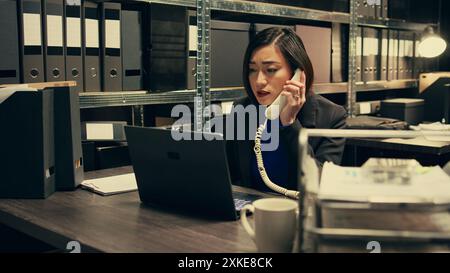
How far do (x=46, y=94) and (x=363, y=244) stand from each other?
101 cm

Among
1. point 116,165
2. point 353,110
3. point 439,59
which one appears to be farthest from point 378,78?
point 116,165

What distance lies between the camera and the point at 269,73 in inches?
73.0

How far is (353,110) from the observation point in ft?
10.6

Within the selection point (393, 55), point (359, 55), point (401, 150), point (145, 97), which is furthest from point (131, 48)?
point (393, 55)

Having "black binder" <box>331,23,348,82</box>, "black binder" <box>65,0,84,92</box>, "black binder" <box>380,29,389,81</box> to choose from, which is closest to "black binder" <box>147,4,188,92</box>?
"black binder" <box>65,0,84,92</box>

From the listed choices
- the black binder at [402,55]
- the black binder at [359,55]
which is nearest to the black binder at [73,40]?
the black binder at [359,55]

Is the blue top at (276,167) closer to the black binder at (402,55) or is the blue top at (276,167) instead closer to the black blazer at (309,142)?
the black blazer at (309,142)

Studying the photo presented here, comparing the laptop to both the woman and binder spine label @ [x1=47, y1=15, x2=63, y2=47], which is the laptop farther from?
binder spine label @ [x1=47, y1=15, x2=63, y2=47]

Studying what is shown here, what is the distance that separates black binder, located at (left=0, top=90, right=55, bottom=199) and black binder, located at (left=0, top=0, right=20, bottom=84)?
0.27 m

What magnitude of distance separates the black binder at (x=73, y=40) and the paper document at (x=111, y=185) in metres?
0.37

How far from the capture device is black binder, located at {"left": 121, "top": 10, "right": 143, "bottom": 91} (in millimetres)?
1994

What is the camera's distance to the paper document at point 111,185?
152 centimetres

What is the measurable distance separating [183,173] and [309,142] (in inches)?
23.7
